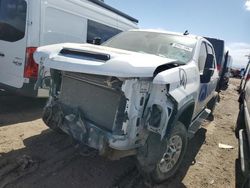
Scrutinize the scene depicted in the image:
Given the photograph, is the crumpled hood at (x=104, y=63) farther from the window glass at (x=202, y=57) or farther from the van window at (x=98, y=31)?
the van window at (x=98, y=31)

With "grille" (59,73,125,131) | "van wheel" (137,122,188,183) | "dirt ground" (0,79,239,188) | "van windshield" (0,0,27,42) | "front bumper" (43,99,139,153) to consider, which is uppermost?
"van windshield" (0,0,27,42)

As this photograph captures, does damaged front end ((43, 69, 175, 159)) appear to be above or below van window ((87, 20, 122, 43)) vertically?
below

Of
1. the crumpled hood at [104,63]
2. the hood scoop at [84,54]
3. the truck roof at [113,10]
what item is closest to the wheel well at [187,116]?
the crumpled hood at [104,63]

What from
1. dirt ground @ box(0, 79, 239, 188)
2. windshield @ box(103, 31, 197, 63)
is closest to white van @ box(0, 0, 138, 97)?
dirt ground @ box(0, 79, 239, 188)

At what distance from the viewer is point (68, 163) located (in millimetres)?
4230

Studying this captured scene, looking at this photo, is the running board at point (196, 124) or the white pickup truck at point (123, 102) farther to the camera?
the running board at point (196, 124)

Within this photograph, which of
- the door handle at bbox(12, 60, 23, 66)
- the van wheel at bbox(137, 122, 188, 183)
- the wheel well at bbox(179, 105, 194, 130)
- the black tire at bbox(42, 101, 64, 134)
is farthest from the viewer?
the door handle at bbox(12, 60, 23, 66)

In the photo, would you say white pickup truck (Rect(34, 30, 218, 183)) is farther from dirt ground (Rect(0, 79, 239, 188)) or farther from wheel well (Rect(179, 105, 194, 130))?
dirt ground (Rect(0, 79, 239, 188))

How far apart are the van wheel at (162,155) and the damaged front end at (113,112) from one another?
0.13 m

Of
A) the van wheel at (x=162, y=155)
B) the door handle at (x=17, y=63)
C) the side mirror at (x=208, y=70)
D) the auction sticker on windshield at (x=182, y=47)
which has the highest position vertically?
the auction sticker on windshield at (x=182, y=47)

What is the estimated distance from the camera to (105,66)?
3.25 m

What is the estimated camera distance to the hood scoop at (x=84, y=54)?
343 cm

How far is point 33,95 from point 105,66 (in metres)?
3.02

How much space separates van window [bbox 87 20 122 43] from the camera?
7551mm
